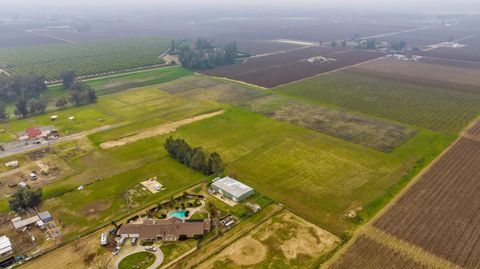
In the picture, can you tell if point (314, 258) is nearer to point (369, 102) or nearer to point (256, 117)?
point (256, 117)

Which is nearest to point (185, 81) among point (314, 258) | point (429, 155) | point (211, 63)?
point (211, 63)

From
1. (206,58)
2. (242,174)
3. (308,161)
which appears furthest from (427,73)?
(242,174)

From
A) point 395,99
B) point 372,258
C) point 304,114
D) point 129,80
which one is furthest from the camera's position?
point 129,80

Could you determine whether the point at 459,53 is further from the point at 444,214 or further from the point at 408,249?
the point at 408,249

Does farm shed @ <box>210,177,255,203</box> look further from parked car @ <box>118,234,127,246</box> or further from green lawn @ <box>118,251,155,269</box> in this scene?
Result: parked car @ <box>118,234,127,246</box>

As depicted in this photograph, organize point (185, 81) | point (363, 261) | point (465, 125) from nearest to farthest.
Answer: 1. point (363, 261)
2. point (465, 125)
3. point (185, 81)
